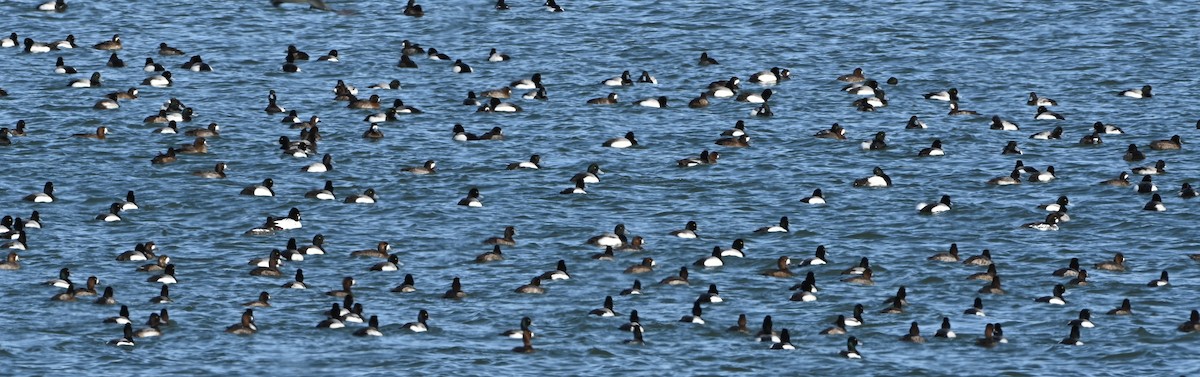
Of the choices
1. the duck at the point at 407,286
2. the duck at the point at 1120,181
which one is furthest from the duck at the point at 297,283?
the duck at the point at 1120,181

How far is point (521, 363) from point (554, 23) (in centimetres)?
4082

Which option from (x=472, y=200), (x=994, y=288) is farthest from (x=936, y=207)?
(x=472, y=200)

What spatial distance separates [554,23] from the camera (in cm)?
8500

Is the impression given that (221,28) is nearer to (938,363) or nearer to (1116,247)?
(1116,247)

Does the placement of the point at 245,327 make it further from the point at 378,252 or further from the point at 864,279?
the point at 864,279

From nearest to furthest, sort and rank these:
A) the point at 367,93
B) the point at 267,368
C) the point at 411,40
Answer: the point at 267,368 → the point at 367,93 → the point at 411,40

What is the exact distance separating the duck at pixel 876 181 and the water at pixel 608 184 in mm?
480

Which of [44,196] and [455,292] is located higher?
[455,292]

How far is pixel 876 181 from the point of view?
199 ft

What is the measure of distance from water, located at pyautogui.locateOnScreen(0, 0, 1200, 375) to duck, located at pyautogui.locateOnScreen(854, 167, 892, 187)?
1.58 ft

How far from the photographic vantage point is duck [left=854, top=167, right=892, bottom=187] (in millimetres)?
60500

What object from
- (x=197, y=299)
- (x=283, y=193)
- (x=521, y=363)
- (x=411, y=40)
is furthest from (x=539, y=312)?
(x=411, y=40)

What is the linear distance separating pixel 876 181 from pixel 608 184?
6.40 m

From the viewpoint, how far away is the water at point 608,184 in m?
46.7
